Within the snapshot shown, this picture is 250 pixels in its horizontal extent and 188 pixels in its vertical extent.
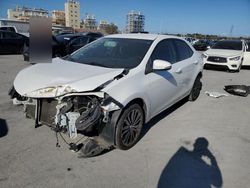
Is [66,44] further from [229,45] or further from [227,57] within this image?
[229,45]

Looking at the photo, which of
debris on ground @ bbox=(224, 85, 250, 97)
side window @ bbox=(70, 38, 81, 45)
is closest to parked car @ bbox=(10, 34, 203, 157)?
debris on ground @ bbox=(224, 85, 250, 97)

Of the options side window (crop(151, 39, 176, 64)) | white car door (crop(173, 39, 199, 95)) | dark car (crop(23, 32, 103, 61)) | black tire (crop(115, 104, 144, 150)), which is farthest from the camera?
dark car (crop(23, 32, 103, 61))

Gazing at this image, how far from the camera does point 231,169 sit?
131 inches

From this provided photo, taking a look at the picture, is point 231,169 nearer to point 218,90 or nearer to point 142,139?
point 142,139

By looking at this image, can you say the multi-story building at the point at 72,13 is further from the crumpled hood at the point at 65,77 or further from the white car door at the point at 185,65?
the crumpled hood at the point at 65,77

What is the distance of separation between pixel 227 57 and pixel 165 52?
8.17 meters

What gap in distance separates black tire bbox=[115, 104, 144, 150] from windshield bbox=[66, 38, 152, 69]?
70 centimetres

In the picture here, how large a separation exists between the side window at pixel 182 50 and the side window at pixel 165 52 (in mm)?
243

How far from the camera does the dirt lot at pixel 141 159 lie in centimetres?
299

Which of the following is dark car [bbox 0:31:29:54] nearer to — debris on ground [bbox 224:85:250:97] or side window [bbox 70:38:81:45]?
side window [bbox 70:38:81:45]

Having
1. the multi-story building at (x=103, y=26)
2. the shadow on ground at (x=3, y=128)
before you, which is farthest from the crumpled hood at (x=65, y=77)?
the multi-story building at (x=103, y=26)

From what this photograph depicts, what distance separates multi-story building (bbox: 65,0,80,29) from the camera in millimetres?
→ 79250

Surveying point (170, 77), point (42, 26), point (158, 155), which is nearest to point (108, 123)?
point (158, 155)

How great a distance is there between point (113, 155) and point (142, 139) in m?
0.73
